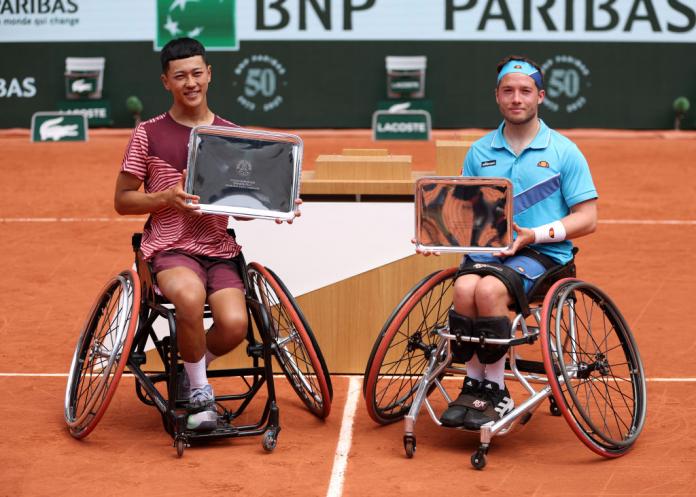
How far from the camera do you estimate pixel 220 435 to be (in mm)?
4758

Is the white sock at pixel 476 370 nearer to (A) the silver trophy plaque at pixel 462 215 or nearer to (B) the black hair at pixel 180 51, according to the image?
(A) the silver trophy plaque at pixel 462 215

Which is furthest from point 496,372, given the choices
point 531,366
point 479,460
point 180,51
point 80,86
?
point 80,86

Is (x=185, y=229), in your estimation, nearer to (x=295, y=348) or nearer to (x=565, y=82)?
(x=295, y=348)

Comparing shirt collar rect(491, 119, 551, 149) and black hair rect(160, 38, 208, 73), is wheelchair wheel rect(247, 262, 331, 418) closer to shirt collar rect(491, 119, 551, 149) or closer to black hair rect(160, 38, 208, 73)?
black hair rect(160, 38, 208, 73)

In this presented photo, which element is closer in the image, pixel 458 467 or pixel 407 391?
pixel 458 467

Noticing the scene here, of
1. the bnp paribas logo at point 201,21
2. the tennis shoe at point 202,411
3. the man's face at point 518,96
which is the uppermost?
the bnp paribas logo at point 201,21

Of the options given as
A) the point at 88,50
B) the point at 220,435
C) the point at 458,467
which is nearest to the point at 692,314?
the point at 458,467

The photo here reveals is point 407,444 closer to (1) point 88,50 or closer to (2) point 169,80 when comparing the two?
(2) point 169,80

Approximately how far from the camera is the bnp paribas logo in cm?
1712

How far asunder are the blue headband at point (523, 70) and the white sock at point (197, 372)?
167 centimetres

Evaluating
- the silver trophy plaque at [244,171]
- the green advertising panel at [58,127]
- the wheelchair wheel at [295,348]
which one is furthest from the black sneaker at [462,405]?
the green advertising panel at [58,127]

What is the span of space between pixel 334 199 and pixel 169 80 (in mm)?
1367

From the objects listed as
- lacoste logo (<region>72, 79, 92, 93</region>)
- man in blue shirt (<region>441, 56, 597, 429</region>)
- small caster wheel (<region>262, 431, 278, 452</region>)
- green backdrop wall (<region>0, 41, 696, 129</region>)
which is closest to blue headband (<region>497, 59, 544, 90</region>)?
man in blue shirt (<region>441, 56, 597, 429</region>)

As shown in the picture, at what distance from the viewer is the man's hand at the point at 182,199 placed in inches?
184
